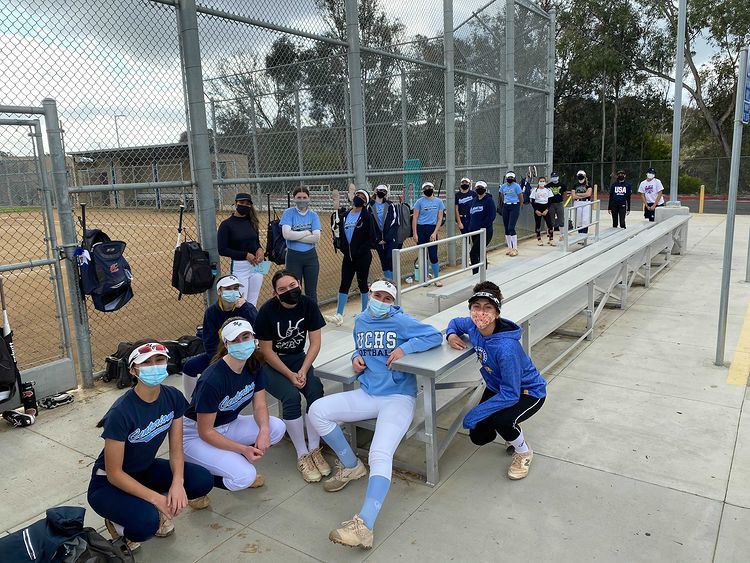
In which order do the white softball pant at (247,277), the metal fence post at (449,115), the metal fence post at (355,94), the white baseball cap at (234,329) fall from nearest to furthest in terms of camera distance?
the white baseball cap at (234,329) → the white softball pant at (247,277) → the metal fence post at (355,94) → the metal fence post at (449,115)

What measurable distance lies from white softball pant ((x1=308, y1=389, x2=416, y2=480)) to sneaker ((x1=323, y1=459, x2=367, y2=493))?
0.27 metres

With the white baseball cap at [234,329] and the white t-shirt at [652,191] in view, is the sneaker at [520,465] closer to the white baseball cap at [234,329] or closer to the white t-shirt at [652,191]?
the white baseball cap at [234,329]

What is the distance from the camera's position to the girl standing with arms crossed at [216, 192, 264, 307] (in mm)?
6367

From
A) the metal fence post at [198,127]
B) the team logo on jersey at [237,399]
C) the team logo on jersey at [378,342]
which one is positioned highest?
the metal fence post at [198,127]

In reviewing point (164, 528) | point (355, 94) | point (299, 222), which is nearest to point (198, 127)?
point (299, 222)

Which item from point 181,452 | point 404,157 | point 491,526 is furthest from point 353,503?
point 404,157

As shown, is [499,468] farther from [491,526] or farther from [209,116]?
[209,116]

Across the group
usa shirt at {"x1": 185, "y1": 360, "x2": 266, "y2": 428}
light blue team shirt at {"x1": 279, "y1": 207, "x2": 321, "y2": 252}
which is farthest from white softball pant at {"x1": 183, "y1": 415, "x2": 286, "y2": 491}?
light blue team shirt at {"x1": 279, "y1": 207, "x2": 321, "y2": 252}

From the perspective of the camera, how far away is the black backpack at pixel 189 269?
602 cm

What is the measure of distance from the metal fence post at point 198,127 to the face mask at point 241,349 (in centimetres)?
309

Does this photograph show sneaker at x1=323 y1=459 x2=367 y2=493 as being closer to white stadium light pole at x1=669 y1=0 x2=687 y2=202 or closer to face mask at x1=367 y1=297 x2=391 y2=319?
face mask at x1=367 y1=297 x2=391 y2=319

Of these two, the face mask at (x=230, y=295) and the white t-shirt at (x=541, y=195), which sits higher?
the white t-shirt at (x=541, y=195)

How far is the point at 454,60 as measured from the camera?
11516mm

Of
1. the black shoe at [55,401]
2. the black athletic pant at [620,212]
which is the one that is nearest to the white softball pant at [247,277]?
the black shoe at [55,401]
